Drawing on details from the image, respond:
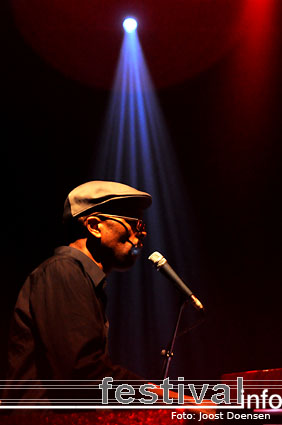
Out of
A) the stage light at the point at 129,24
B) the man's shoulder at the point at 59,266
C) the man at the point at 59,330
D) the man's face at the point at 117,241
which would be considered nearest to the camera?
the man at the point at 59,330

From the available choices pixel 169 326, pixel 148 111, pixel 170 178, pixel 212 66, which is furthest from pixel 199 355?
pixel 212 66

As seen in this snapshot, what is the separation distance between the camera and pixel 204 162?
5000 millimetres

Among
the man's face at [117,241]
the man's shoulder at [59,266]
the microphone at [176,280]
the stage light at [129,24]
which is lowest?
the man's shoulder at [59,266]

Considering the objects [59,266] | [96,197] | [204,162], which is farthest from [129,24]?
[59,266]

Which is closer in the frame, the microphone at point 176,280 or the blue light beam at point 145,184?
the microphone at point 176,280

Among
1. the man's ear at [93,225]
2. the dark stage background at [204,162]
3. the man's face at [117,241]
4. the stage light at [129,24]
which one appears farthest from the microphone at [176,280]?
the stage light at [129,24]

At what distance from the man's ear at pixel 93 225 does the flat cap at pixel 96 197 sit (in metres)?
0.04

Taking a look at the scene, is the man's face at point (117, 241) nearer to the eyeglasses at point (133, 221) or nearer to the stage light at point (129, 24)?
the eyeglasses at point (133, 221)

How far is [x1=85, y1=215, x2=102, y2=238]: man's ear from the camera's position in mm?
2162

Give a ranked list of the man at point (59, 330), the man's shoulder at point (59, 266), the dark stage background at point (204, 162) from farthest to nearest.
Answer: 1. the dark stage background at point (204, 162)
2. the man's shoulder at point (59, 266)
3. the man at point (59, 330)

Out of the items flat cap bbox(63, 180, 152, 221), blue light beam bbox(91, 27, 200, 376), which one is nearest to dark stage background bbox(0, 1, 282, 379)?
blue light beam bbox(91, 27, 200, 376)

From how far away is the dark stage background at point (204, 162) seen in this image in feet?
14.6

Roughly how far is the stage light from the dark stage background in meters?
0.12

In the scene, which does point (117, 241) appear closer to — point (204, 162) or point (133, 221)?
point (133, 221)
